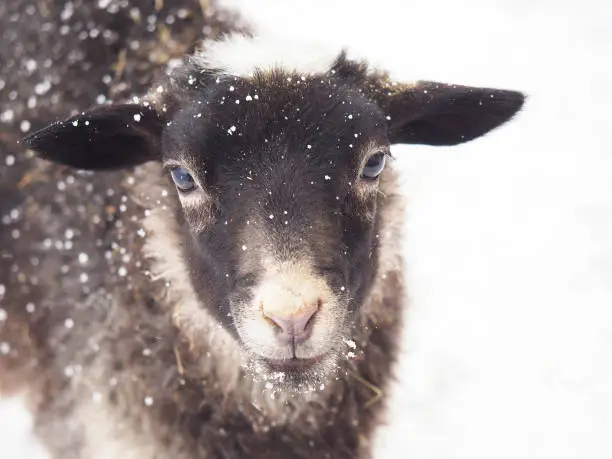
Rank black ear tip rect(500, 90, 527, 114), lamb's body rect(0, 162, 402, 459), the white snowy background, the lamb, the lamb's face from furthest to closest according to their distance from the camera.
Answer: the white snowy background, lamb's body rect(0, 162, 402, 459), black ear tip rect(500, 90, 527, 114), the lamb, the lamb's face

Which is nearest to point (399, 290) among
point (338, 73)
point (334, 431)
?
point (334, 431)

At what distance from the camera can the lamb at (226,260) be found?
7.32 ft

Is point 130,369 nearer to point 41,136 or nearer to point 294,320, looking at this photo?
point 41,136

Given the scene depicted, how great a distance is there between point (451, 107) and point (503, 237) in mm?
3042

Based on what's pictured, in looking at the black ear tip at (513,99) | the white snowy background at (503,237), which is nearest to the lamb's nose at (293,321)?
the black ear tip at (513,99)

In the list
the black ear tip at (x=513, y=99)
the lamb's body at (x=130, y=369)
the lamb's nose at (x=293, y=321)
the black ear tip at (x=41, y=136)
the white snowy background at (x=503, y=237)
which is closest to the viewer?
the lamb's nose at (x=293, y=321)

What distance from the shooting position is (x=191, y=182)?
2.48m

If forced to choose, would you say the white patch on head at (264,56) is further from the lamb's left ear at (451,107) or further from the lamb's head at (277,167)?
the lamb's left ear at (451,107)

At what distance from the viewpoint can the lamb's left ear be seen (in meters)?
2.63

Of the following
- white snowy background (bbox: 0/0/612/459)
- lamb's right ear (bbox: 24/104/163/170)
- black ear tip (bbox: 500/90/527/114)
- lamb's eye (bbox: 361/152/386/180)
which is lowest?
white snowy background (bbox: 0/0/612/459)

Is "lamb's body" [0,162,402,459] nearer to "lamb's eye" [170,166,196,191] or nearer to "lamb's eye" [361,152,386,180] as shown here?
"lamb's eye" [170,166,196,191]

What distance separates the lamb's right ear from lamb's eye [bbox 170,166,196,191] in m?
0.25

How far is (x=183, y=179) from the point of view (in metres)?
2.50

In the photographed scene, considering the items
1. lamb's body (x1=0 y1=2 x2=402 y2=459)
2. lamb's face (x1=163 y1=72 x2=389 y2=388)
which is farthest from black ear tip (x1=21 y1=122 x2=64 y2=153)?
lamb's body (x1=0 y1=2 x2=402 y2=459)
